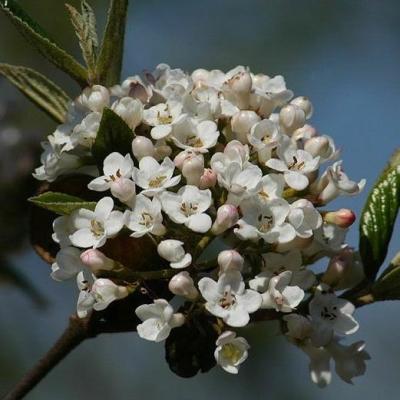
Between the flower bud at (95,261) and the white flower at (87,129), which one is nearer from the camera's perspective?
the flower bud at (95,261)

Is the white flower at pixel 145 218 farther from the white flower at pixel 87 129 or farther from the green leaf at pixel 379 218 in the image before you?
the green leaf at pixel 379 218

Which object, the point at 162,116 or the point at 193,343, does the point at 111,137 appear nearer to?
the point at 162,116

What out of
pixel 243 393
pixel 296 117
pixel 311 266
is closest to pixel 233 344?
pixel 311 266

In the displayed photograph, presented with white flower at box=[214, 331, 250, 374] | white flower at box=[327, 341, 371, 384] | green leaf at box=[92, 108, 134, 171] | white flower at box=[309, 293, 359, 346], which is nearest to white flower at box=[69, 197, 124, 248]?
green leaf at box=[92, 108, 134, 171]

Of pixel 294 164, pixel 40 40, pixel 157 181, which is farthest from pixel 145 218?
pixel 40 40

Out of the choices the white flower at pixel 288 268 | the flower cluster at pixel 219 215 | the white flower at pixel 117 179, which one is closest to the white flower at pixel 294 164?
the flower cluster at pixel 219 215

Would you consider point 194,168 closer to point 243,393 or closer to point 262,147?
point 262,147
